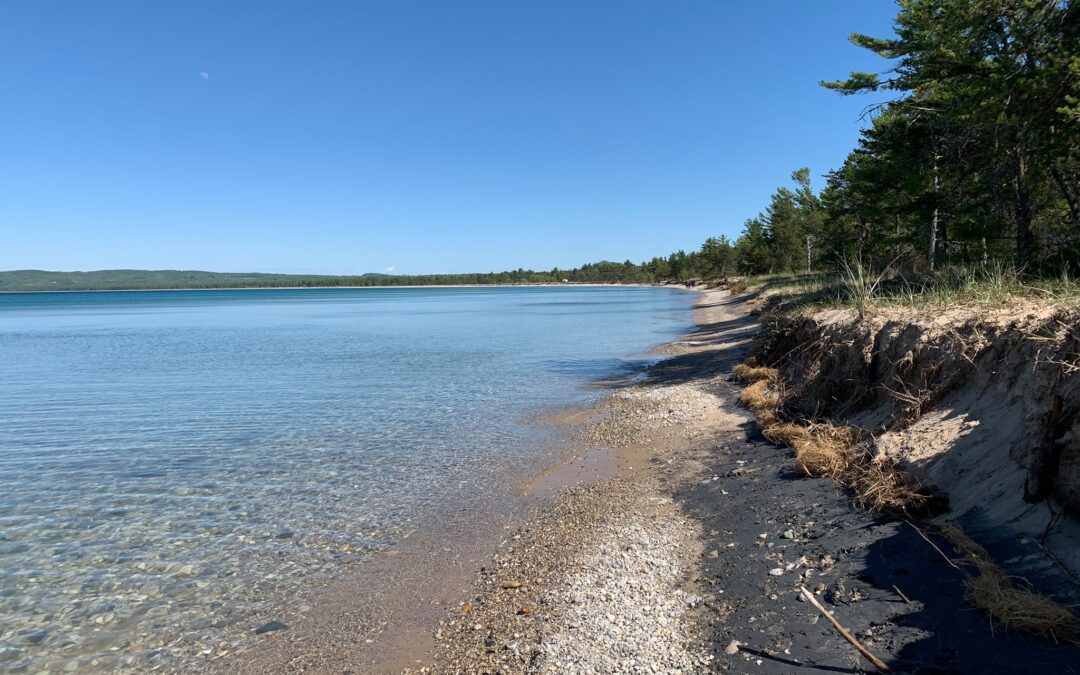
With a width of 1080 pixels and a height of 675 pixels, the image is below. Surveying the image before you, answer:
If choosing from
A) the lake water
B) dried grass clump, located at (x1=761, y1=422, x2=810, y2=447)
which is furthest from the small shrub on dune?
the lake water

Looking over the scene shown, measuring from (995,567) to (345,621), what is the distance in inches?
230

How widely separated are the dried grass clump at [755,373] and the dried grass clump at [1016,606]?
1021cm

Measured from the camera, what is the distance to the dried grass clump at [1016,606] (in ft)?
12.7

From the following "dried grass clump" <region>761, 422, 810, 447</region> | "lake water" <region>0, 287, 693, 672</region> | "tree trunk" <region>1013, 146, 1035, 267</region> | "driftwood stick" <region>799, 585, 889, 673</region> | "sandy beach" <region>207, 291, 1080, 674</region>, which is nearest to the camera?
"driftwood stick" <region>799, 585, 889, 673</region>

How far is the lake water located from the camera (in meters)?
6.50

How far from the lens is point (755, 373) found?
15953 millimetres

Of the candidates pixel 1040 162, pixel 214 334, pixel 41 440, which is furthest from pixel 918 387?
pixel 214 334

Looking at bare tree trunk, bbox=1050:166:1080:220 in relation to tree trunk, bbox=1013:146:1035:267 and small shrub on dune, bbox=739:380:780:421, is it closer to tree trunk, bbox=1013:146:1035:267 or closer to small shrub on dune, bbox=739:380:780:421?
tree trunk, bbox=1013:146:1035:267

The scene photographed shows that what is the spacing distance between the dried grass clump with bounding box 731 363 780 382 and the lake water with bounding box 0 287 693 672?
14.4 feet

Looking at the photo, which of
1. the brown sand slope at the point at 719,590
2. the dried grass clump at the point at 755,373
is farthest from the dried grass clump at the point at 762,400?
the brown sand slope at the point at 719,590

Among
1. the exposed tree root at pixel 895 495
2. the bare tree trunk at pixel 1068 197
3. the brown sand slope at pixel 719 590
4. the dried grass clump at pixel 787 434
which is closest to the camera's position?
the exposed tree root at pixel 895 495

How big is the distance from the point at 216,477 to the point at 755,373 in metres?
12.7

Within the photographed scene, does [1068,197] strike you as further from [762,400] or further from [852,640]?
[852,640]

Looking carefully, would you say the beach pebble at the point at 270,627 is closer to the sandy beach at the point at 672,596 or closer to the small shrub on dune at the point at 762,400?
the sandy beach at the point at 672,596
